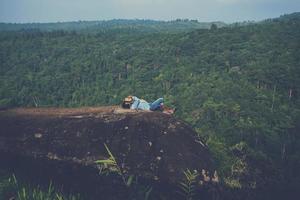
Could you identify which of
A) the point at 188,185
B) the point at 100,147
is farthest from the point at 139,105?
the point at 188,185

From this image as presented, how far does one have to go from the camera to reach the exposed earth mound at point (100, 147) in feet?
62.7

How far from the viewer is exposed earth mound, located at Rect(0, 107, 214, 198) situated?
19125 mm

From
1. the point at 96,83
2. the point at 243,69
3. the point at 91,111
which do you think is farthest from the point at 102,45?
the point at 91,111

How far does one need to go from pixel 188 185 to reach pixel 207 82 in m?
50.2

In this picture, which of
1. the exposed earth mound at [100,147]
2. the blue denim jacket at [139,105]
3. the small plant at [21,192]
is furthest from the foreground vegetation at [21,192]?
the blue denim jacket at [139,105]

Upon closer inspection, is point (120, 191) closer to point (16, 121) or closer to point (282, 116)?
point (16, 121)

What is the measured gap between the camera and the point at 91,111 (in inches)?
869

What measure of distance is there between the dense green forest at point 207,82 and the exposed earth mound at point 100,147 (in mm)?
2475

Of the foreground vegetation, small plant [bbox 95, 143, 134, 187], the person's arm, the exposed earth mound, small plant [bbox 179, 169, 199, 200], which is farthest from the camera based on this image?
the person's arm

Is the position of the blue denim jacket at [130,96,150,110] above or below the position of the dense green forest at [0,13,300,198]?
above

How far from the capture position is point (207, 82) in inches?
2680

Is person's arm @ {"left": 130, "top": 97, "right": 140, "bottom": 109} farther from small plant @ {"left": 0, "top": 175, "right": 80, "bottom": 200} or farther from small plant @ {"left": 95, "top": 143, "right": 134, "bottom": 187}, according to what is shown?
small plant @ {"left": 0, "top": 175, "right": 80, "bottom": 200}

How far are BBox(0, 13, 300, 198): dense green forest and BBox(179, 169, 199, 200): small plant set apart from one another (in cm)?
198

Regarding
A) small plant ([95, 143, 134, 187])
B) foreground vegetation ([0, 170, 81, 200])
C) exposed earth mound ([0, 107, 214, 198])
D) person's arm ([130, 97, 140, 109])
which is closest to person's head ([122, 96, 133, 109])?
person's arm ([130, 97, 140, 109])
